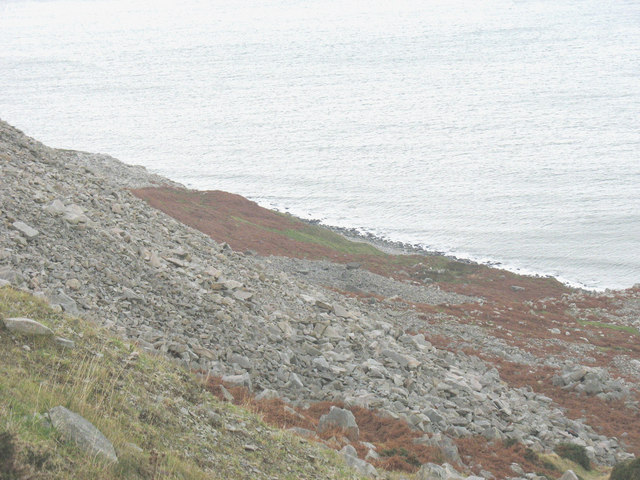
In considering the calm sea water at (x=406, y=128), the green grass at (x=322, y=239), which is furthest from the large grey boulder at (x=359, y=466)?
the calm sea water at (x=406, y=128)

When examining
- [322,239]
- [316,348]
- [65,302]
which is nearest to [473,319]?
[316,348]

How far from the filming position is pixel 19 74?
530 feet

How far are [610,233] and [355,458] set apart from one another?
66883mm

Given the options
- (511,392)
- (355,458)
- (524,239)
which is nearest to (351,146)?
(524,239)

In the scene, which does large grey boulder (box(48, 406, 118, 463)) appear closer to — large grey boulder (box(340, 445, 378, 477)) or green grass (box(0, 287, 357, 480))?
green grass (box(0, 287, 357, 480))

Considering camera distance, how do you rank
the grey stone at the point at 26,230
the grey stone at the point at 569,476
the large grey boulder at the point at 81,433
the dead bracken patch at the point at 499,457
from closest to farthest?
the large grey boulder at the point at 81,433 → the grey stone at the point at 569,476 → the dead bracken patch at the point at 499,457 → the grey stone at the point at 26,230

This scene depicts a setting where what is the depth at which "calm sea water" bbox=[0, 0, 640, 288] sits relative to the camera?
7569cm

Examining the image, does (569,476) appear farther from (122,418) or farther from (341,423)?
(122,418)

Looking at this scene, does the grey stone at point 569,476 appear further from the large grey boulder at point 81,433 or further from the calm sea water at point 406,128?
the calm sea water at point 406,128

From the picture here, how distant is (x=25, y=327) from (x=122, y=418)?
9.62 ft

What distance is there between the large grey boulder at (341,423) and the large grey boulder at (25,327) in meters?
7.76

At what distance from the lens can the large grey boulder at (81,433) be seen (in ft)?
27.8

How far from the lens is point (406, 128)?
11419 centimetres

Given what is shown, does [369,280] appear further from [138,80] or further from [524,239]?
[138,80]
